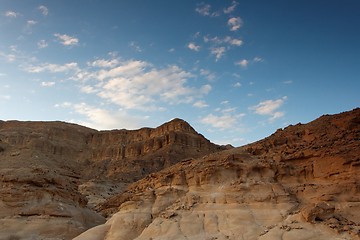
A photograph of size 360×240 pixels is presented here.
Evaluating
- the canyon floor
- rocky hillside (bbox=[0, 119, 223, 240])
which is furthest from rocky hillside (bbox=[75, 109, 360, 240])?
rocky hillside (bbox=[0, 119, 223, 240])

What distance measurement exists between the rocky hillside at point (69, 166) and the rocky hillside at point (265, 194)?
533 centimetres

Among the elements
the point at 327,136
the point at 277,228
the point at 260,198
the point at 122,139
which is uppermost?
the point at 122,139

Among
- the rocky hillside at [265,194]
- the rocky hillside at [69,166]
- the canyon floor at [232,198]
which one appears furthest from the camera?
the rocky hillside at [69,166]

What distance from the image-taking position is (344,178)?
24375mm

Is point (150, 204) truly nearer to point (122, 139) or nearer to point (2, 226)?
point (2, 226)

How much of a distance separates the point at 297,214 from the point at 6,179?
23.1 metres

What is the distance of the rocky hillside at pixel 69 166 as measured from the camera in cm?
3100

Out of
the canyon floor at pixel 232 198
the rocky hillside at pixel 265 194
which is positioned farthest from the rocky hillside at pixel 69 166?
the rocky hillside at pixel 265 194

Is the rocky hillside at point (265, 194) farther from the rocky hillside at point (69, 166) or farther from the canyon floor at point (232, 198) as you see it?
the rocky hillside at point (69, 166)

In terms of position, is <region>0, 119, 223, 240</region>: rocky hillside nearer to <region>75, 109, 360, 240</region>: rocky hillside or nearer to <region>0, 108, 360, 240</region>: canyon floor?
<region>0, 108, 360, 240</region>: canyon floor

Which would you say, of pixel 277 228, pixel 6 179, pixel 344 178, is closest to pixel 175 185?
pixel 277 228

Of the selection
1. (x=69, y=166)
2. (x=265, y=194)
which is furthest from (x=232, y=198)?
(x=69, y=166)

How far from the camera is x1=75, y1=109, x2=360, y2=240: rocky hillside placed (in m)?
22.8

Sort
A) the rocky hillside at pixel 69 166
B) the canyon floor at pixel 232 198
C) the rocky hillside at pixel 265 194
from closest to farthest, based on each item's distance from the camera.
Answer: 1. the rocky hillside at pixel 265 194
2. the canyon floor at pixel 232 198
3. the rocky hillside at pixel 69 166
